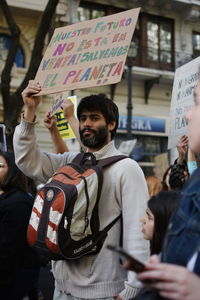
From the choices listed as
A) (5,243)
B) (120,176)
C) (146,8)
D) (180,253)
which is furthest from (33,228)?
(146,8)

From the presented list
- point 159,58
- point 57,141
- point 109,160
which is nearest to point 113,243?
point 109,160

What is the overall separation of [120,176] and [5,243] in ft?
3.47

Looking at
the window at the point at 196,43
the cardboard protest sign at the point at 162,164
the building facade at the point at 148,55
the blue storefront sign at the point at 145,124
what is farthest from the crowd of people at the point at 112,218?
the window at the point at 196,43

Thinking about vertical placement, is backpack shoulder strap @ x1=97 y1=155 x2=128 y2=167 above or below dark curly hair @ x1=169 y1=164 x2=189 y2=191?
above

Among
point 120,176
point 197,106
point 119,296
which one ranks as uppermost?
point 197,106

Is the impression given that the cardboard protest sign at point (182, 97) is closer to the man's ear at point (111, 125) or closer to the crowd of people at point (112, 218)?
the crowd of people at point (112, 218)

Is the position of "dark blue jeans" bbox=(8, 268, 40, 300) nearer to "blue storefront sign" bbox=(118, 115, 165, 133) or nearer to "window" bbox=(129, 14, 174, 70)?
"blue storefront sign" bbox=(118, 115, 165, 133)

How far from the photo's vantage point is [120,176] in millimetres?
2057

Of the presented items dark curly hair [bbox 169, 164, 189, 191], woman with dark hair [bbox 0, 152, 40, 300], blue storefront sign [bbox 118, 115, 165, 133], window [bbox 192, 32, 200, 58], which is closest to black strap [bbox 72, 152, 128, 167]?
dark curly hair [bbox 169, 164, 189, 191]

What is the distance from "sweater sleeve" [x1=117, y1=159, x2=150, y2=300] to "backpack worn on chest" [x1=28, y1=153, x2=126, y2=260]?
0.31ft

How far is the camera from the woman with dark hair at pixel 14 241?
269cm

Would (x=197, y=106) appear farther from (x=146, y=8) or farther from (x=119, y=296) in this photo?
(x=146, y=8)

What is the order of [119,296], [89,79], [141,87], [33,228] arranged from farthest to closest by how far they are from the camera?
[141,87] → [89,79] → [33,228] → [119,296]

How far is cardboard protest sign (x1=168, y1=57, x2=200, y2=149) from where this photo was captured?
296 cm
